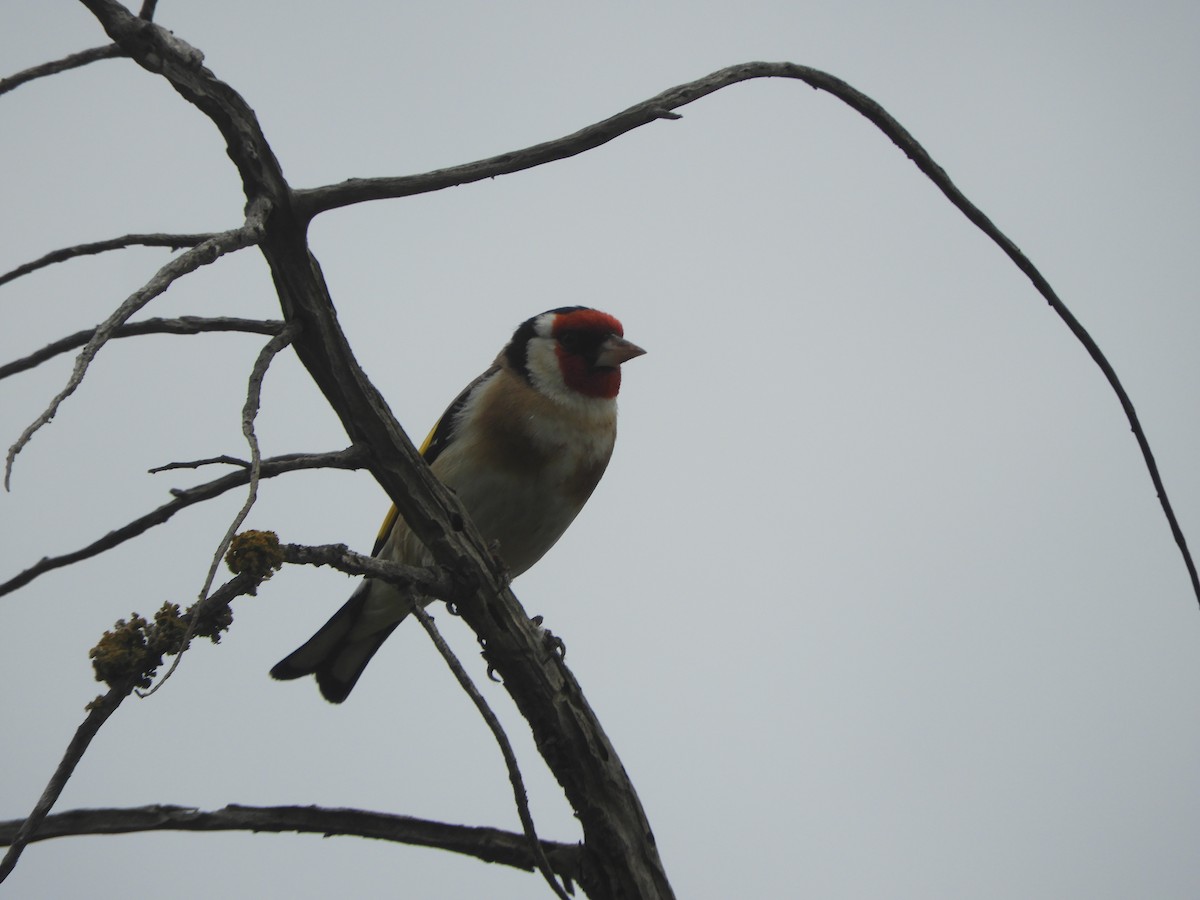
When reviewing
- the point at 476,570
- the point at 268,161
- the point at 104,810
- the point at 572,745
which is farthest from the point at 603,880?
the point at 268,161

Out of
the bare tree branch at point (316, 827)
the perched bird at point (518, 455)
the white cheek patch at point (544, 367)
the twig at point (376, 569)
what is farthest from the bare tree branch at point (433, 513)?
the white cheek patch at point (544, 367)

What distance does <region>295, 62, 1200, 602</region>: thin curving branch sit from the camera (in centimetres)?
205

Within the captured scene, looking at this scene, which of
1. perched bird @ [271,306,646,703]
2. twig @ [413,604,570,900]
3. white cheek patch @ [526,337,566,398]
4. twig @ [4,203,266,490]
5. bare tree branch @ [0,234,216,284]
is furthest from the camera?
white cheek patch @ [526,337,566,398]

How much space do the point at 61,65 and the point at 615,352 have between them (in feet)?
10.0

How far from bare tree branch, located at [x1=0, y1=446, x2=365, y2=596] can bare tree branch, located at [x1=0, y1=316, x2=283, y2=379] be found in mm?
248

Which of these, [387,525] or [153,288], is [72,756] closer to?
[153,288]

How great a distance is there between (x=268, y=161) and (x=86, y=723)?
99cm

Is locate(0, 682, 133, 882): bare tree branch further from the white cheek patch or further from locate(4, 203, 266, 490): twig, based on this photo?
the white cheek patch

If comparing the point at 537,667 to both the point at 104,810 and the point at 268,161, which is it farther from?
the point at 268,161

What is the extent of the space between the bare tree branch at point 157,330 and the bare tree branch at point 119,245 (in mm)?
122

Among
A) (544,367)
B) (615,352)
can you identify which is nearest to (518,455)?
(544,367)

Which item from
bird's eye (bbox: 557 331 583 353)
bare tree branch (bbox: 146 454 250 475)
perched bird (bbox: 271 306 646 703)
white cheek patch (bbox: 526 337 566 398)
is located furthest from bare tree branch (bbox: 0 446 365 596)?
bird's eye (bbox: 557 331 583 353)

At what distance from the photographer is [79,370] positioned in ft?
5.08

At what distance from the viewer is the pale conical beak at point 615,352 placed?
4543mm
